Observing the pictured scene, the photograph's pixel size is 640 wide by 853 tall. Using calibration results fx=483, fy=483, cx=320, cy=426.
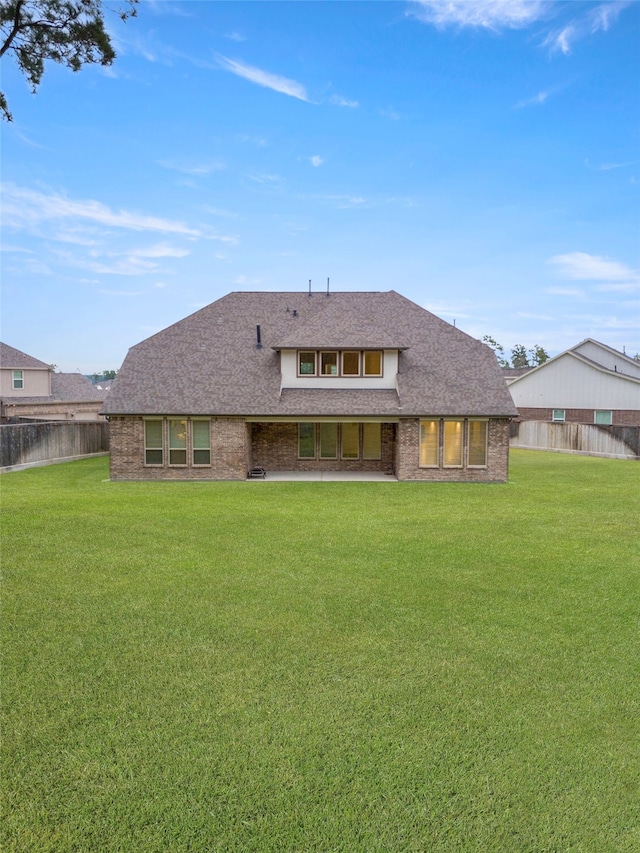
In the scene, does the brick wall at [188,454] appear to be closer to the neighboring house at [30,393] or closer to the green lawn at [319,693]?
the green lawn at [319,693]

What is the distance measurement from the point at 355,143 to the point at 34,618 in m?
23.9

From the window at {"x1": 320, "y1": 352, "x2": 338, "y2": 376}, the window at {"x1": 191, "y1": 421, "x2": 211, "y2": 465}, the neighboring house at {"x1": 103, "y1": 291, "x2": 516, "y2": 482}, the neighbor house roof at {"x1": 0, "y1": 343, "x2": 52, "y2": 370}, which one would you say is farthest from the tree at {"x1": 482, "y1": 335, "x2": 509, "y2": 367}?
the window at {"x1": 191, "y1": 421, "x2": 211, "y2": 465}

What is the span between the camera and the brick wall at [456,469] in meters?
17.2

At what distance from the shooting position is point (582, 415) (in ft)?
99.0

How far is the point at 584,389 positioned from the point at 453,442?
680 inches

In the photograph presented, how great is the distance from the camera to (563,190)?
971 inches

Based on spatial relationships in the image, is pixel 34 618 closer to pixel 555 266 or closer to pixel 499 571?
pixel 499 571

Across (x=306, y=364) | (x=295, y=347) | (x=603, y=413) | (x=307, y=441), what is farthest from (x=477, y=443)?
(x=603, y=413)

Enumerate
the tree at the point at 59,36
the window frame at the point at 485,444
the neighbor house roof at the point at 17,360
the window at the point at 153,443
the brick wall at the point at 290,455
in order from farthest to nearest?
the neighbor house roof at the point at 17,360
the brick wall at the point at 290,455
the window at the point at 153,443
the window frame at the point at 485,444
the tree at the point at 59,36

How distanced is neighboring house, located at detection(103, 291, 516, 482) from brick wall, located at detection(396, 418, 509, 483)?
36 mm

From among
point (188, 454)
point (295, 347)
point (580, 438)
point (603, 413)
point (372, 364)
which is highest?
point (295, 347)

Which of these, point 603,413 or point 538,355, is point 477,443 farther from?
point 538,355

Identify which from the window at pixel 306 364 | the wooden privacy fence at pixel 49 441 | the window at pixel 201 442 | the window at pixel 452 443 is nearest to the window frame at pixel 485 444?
the window at pixel 452 443

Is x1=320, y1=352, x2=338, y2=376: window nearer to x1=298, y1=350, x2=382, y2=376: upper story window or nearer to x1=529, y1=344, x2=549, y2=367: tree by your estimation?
x1=298, y1=350, x2=382, y2=376: upper story window
